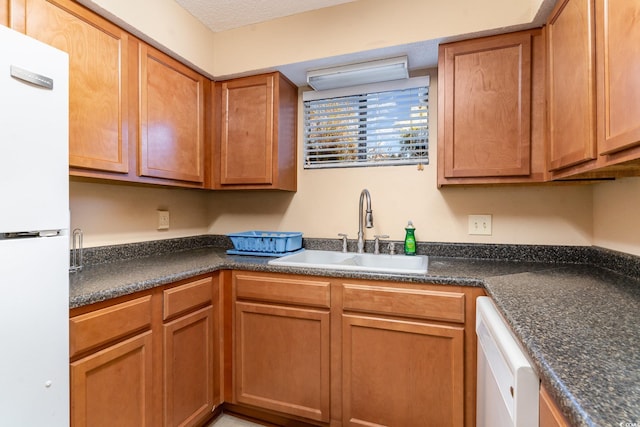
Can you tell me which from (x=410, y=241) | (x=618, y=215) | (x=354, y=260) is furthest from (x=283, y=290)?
(x=618, y=215)

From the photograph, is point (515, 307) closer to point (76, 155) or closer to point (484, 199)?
point (484, 199)

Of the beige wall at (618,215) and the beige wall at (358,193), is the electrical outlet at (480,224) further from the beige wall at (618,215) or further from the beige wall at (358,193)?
the beige wall at (618,215)

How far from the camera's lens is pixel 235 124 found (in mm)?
2070

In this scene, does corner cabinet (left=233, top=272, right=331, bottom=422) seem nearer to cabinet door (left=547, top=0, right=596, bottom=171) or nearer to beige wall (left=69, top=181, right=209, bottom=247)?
beige wall (left=69, top=181, right=209, bottom=247)

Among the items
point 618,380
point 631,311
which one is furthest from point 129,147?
point 631,311

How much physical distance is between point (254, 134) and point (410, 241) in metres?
1.17

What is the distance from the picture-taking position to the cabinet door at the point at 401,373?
1.37 metres

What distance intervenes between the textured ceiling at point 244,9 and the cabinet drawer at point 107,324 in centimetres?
160

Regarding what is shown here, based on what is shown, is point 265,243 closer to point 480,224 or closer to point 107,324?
point 107,324

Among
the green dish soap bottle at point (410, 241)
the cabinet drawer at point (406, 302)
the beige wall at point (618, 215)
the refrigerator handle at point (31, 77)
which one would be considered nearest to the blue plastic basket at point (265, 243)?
the cabinet drawer at point (406, 302)

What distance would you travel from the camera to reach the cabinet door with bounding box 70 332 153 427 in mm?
1062

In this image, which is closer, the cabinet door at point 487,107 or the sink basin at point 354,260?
the cabinet door at point 487,107

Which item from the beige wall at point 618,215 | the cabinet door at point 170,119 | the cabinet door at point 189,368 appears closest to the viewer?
the beige wall at point 618,215

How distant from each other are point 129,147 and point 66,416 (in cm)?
111
